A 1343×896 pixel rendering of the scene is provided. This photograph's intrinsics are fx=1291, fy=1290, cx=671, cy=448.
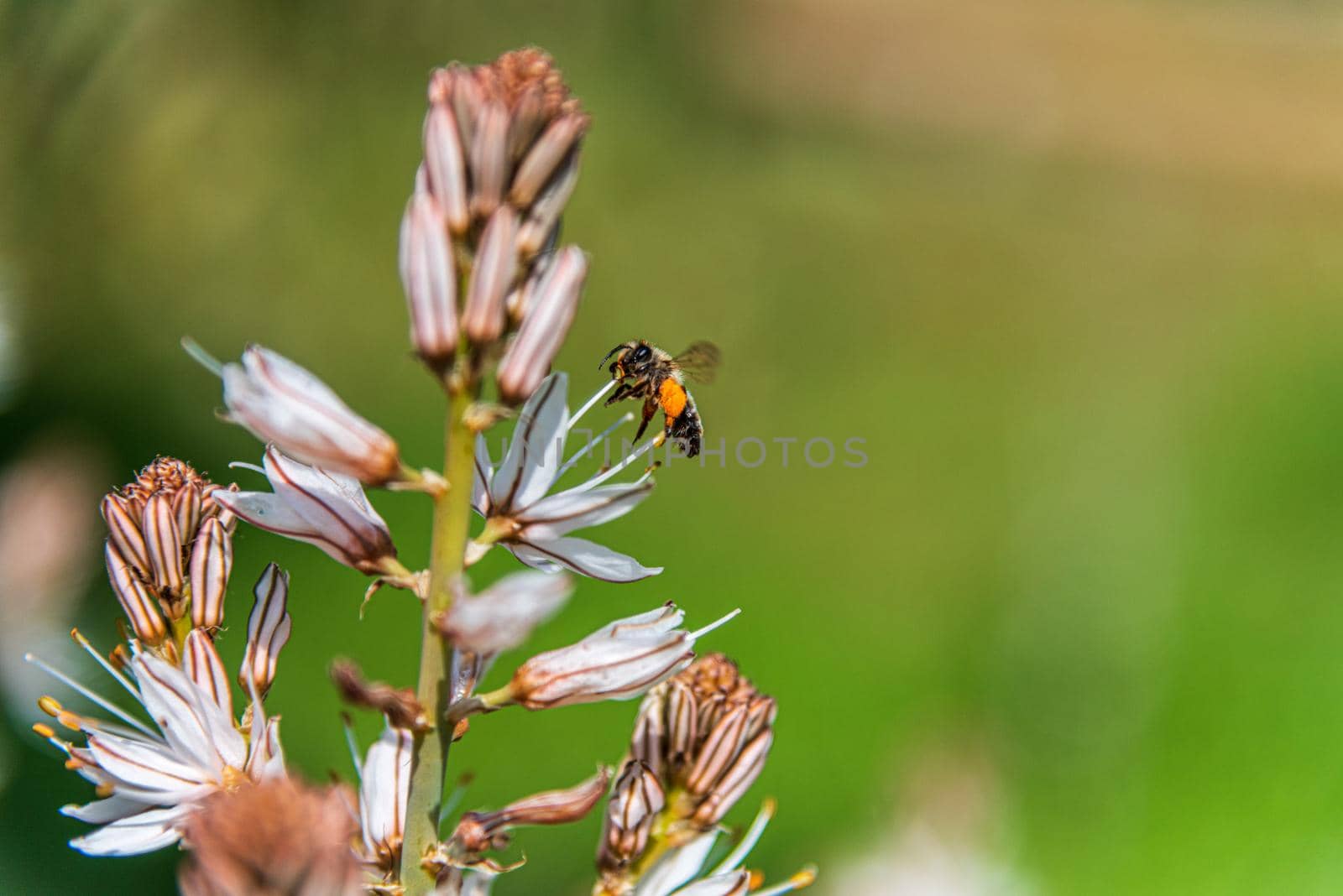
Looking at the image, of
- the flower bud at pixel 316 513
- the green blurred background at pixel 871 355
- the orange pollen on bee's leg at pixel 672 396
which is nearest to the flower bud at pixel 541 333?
the flower bud at pixel 316 513

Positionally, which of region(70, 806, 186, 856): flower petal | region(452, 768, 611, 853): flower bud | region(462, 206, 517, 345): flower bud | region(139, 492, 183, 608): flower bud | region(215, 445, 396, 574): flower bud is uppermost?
region(462, 206, 517, 345): flower bud

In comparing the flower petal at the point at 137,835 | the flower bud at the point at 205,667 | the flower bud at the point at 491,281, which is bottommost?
the flower petal at the point at 137,835

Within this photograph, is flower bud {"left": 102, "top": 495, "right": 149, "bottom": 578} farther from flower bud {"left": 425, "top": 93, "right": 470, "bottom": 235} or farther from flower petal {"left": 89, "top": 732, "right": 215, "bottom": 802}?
flower bud {"left": 425, "top": 93, "right": 470, "bottom": 235}

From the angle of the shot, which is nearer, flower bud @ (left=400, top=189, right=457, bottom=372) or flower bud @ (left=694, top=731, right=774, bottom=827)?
flower bud @ (left=400, top=189, right=457, bottom=372)

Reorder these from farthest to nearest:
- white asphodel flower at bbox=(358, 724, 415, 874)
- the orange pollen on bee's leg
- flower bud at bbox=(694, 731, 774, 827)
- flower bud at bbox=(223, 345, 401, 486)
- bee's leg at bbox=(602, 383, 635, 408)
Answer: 1. the orange pollen on bee's leg
2. bee's leg at bbox=(602, 383, 635, 408)
3. flower bud at bbox=(694, 731, 774, 827)
4. white asphodel flower at bbox=(358, 724, 415, 874)
5. flower bud at bbox=(223, 345, 401, 486)

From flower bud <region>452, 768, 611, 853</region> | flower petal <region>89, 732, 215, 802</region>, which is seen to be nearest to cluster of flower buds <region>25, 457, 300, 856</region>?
flower petal <region>89, 732, 215, 802</region>

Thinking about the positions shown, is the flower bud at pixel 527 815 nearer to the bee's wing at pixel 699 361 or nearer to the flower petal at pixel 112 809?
the flower petal at pixel 112 809
